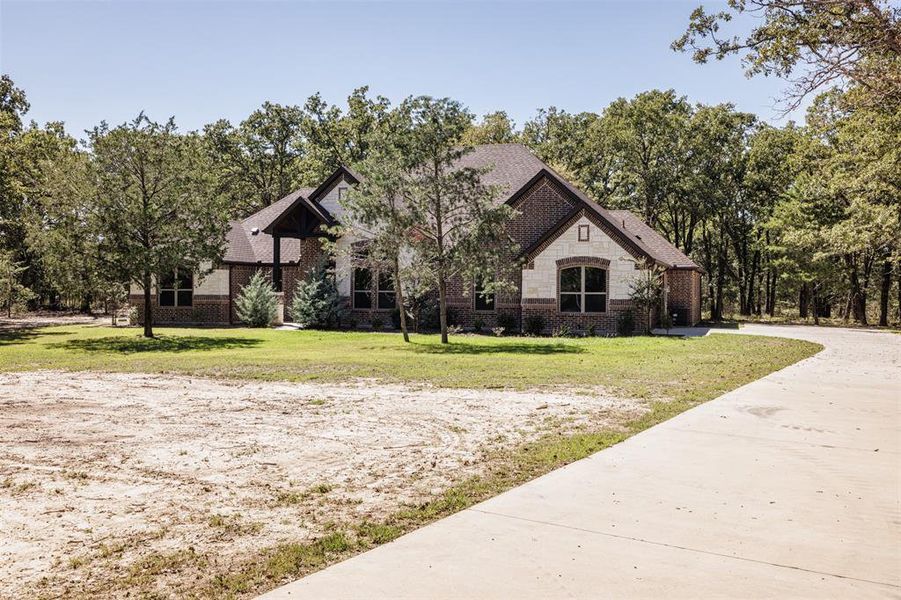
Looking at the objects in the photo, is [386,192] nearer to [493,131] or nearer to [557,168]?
[557,168]

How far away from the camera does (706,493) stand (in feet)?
18.1

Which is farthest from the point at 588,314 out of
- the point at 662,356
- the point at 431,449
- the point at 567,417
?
the point at 431,449

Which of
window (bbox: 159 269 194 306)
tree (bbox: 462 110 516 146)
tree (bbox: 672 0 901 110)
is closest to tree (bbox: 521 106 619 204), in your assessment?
tree (bbox: 462 110 516 146)

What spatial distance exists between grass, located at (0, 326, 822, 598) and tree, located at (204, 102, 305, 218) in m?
31.7

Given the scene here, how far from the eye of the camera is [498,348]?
2069 centimetres

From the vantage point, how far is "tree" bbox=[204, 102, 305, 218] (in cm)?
5781

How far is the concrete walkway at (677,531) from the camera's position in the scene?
378cm

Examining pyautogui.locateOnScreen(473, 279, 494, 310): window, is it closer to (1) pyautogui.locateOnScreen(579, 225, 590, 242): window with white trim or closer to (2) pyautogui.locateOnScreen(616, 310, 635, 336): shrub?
(1) pyautogui.locateOnScreen(579, 225, 590, 242): window with white trim

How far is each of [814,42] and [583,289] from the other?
60.2ft

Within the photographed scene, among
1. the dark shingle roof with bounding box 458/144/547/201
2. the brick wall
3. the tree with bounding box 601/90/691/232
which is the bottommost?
the brick wall

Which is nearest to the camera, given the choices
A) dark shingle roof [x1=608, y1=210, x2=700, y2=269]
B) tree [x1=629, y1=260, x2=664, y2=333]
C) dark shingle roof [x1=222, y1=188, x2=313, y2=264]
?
tree [x1=629, y1=260, x2=664, y2=333]

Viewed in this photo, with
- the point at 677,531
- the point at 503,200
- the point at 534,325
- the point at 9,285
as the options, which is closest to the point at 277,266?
the point at 9,285

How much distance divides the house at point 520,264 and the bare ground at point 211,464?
13.1m

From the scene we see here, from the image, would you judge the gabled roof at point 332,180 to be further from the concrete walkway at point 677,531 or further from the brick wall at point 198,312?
the concrete walkway at point 677,531
